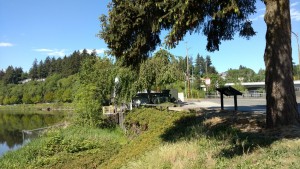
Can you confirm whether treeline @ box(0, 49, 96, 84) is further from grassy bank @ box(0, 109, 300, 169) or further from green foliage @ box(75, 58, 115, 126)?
grassy bank @ box(0, 109, 300, 169)

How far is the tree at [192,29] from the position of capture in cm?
815

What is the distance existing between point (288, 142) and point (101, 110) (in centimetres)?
2511

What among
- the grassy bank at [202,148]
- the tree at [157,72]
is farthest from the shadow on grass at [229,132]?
the tree at [157,72]

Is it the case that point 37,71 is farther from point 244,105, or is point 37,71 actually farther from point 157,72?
point 244,105

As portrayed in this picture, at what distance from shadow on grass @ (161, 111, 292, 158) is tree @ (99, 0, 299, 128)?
3.24ft

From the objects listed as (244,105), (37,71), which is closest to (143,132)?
(244,105)

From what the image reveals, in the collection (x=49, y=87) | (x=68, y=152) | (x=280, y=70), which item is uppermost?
(x=49, y=87)

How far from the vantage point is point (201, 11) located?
27.2 ft

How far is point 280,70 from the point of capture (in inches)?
385

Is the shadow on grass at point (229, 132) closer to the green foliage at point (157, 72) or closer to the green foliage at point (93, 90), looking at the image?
the green foliage at point (93, 90)

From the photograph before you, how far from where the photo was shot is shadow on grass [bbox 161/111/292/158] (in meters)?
8.12

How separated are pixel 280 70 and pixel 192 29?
2898 millimetres

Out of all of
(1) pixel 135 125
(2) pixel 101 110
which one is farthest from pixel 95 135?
(2) pixel 101 110

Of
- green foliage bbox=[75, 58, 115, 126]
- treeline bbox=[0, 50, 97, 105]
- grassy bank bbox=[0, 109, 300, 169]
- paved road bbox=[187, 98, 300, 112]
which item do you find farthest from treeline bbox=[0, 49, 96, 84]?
grassy bank bbox=[0, 109, 300, 169]
